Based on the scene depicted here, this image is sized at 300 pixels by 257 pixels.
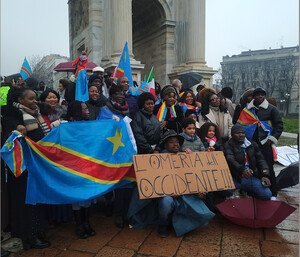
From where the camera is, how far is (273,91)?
190 ft

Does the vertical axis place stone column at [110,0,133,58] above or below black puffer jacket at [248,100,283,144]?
above

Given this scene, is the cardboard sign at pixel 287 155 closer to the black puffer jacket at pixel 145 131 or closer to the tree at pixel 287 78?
the black puffer jacket at pixel 145 131

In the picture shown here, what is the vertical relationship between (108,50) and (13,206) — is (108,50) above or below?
above

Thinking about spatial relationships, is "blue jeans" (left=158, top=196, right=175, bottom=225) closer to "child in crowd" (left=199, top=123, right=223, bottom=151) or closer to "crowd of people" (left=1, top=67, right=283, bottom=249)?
"crowd of people" (left=1, top=67, right=283, bottom=249)

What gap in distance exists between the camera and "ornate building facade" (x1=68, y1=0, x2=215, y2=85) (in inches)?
457

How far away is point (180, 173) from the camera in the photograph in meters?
3.60

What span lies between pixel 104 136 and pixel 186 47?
11.4m

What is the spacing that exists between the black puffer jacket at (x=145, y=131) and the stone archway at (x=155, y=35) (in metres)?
10.6

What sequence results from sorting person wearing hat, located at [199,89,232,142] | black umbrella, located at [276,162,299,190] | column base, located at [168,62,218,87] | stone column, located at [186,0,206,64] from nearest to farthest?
person wearing hat, located at [199,89,232,142]
black umbrella, located at [276,162,299,190]
column base, located at [168,62,218,87]
stone column, located at [186,0,206,64]

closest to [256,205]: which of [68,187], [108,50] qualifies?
[68,187]

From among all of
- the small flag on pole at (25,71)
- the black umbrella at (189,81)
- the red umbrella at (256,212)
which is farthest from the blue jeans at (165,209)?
the black umbrella at (189,81)

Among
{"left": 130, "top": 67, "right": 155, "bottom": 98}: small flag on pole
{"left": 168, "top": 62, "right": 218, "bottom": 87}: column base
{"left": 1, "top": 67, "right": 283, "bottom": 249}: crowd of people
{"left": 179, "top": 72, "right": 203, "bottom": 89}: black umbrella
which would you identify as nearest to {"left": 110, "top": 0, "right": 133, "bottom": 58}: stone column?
{"left": 168, "top": 62, "right": 218, "bottom": 87}: column base

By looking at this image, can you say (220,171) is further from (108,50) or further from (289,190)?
(108,50)

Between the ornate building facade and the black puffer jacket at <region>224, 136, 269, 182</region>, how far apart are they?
25.6 feet
